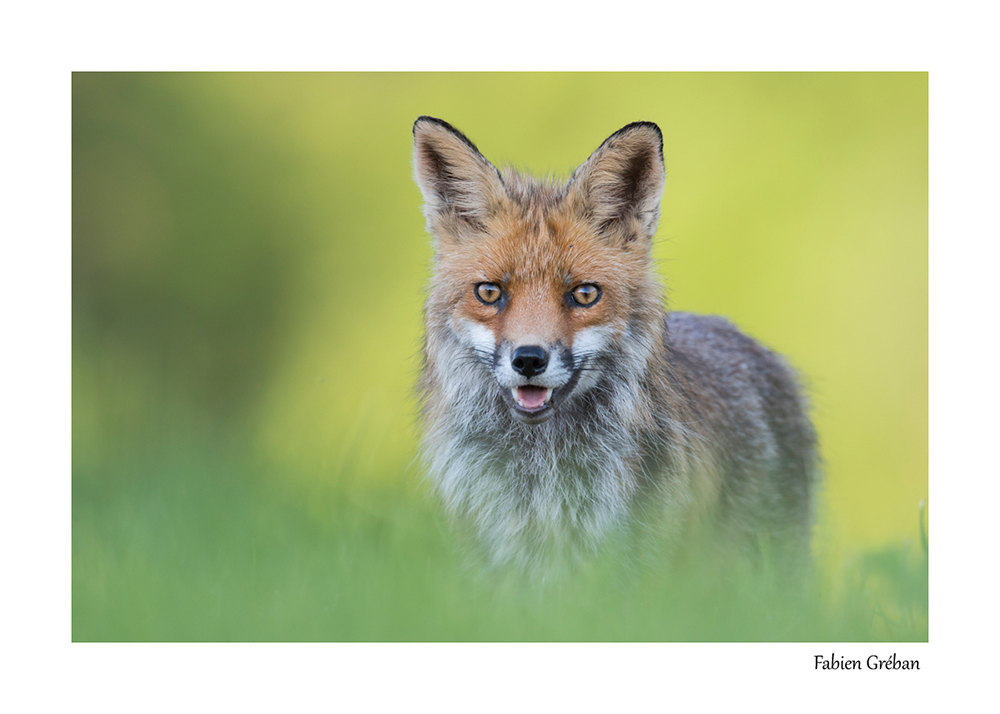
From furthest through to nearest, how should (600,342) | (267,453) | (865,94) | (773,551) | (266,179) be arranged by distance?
(266,179)
(865,94)
(267,453)
(773,551)
(600,342)

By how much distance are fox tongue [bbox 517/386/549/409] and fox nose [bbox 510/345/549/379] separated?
Answer: 13 centimetres

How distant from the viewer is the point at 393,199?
886 centimetres

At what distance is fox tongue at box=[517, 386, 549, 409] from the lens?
3.92m

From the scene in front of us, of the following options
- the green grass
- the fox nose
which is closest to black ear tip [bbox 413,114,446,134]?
the fox nose

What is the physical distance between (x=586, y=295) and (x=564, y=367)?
0.45m

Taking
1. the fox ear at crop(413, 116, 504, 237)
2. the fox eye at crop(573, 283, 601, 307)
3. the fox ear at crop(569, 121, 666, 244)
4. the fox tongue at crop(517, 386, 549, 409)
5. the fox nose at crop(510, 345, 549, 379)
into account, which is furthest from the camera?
the fox ear at crop(413, 116, 504, 237)

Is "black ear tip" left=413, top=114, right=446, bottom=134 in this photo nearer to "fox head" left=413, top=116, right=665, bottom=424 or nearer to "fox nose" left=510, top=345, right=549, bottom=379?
"fox head" left=413, top=116, right=665, bottom=424

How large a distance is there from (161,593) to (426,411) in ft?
5.62

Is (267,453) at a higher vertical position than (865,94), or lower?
lower

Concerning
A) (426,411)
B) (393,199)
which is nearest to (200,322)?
(393,199)

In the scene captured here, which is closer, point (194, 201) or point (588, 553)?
point (588, 553)

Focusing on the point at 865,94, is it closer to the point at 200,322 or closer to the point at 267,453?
the point at 267,453

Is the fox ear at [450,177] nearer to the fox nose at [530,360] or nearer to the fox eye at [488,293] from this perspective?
the fox eye at [488,293]

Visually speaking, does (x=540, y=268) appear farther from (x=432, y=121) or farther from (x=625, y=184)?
(x=432, y=121)
